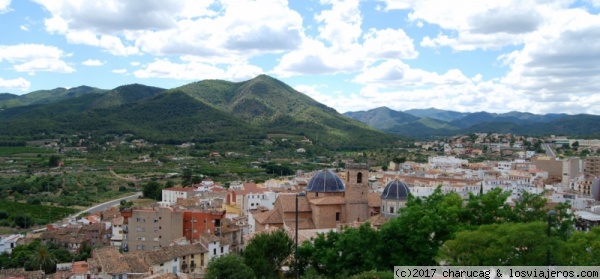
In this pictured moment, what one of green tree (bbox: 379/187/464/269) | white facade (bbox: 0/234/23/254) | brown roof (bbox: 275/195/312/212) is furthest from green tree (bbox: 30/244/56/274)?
green tree (bbox: 379/187/464/269)

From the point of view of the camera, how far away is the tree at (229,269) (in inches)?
1000

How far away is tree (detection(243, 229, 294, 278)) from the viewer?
2784cm

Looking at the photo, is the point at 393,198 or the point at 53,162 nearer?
the point at 393,198

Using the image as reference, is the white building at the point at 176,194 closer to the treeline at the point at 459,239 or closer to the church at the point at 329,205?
the church at the point at 329,205

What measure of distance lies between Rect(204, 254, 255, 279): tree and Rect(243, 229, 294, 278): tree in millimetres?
1602

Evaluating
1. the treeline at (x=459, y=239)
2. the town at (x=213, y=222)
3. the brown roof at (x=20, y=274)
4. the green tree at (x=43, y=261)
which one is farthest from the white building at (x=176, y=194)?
the treeline at (x=459, y=239)

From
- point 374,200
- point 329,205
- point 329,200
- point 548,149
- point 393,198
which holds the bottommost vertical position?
point 329,205

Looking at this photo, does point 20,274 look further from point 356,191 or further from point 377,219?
point 377,219

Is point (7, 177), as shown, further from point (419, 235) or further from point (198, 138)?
point (419, 235)

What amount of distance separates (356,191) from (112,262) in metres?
17.0

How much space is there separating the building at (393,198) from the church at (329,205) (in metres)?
1.33

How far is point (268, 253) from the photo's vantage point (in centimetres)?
2834

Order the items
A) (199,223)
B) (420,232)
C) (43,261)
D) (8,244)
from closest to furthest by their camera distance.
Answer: (420,232) < (43,261) < (199,223) < (8,244)

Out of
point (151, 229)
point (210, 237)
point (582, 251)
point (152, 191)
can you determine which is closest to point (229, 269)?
point (210, 237)
